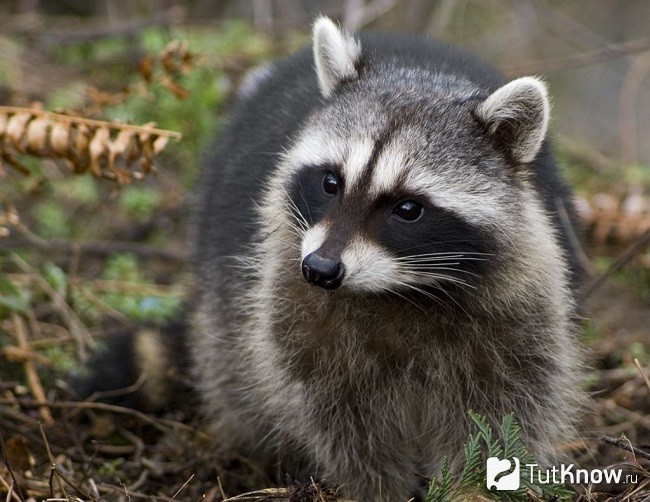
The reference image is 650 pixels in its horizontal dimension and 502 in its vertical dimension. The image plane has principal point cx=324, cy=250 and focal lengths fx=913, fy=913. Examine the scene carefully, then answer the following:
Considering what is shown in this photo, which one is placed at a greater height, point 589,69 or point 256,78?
point 256,78

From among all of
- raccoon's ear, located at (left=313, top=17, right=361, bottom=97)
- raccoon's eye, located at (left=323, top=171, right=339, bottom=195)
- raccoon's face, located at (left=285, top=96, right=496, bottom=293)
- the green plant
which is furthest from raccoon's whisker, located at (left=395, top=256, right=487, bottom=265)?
raccoon's ear, located at (left=313, top=17, right=361, bottom=97)

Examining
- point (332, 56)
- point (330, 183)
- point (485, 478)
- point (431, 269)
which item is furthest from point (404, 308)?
point (332, 56)

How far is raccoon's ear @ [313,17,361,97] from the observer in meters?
3.63

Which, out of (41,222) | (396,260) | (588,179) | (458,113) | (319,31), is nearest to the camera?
(396,260)

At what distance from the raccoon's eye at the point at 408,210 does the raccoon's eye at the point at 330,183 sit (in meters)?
0.24

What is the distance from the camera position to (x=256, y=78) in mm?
4973

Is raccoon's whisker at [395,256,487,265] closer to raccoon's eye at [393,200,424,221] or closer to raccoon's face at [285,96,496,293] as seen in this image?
raccoon's face at [285,96,496,293]

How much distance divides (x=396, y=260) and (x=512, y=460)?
0.80 meters

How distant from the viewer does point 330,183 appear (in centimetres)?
332

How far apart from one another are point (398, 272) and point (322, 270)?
0.31 metres

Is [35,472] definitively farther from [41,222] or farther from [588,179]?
[588,179]

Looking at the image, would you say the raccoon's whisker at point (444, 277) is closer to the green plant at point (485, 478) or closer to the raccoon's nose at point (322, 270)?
the raccoon's nose at point (322, 270)

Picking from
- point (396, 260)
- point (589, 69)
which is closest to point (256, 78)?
point (396, 260)

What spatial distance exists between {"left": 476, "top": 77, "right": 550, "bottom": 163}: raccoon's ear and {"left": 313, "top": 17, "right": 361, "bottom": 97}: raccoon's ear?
614 millimetres
